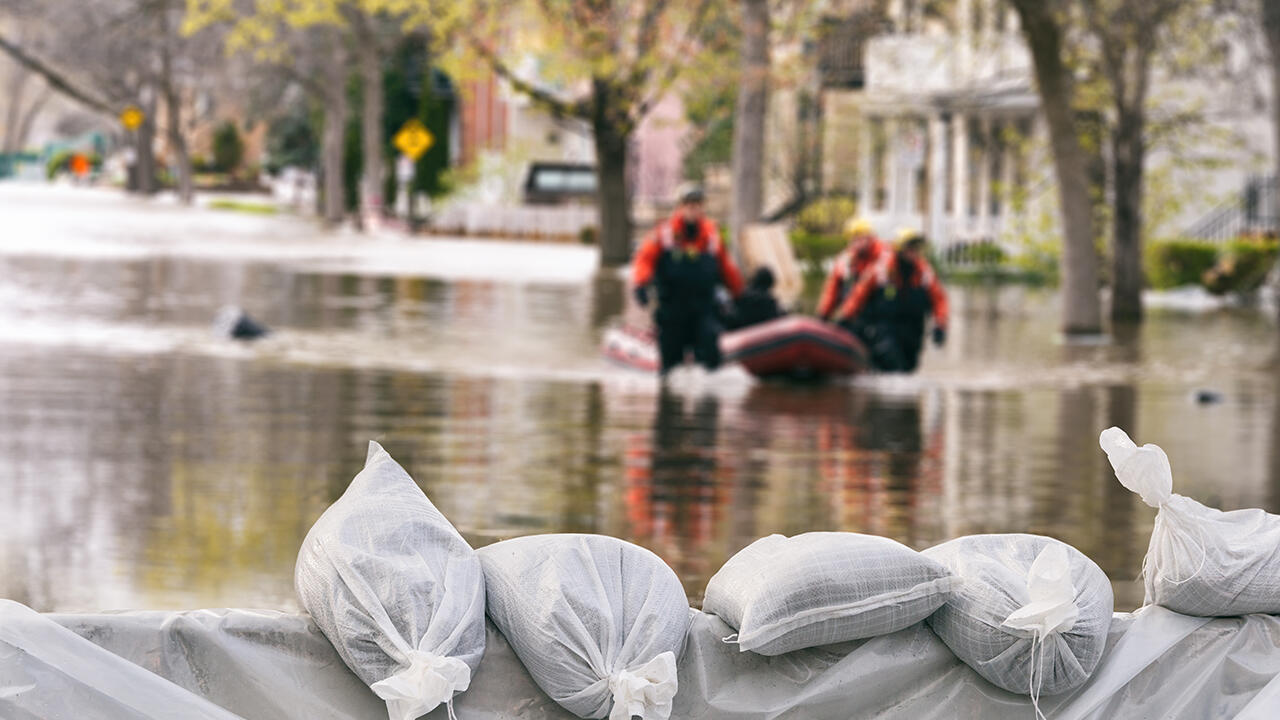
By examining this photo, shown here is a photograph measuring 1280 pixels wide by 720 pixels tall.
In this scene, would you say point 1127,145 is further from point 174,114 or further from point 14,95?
point 14,95

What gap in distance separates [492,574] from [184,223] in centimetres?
5328

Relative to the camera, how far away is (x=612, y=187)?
4159 centimetres

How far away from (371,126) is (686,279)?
125ft

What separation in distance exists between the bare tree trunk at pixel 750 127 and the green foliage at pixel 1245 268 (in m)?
7.22

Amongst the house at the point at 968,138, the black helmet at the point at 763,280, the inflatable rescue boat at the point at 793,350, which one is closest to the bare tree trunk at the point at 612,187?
the house at the point at 968,138

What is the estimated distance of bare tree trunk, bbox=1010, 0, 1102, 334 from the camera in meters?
23.4

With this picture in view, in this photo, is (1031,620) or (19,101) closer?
(1031,620)

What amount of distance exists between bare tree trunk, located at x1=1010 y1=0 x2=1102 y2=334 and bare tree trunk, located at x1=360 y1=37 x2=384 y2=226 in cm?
3051

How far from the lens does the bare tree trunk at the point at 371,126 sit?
52.7 meters

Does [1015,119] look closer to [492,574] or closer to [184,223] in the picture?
[184,223]

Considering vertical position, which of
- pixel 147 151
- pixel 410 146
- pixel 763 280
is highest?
pixel 147 151

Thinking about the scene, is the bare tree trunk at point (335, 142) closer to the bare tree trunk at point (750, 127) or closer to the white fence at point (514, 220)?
the white fence at point (514, 220)

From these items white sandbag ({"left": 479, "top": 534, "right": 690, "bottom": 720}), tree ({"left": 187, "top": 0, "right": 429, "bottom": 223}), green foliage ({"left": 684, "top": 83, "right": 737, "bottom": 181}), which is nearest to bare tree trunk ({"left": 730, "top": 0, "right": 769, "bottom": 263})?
green foliage ({"left": 684, "top": 83, "right": 737, "bottom": 181})

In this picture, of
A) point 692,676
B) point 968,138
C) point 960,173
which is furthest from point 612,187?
point 692,676
